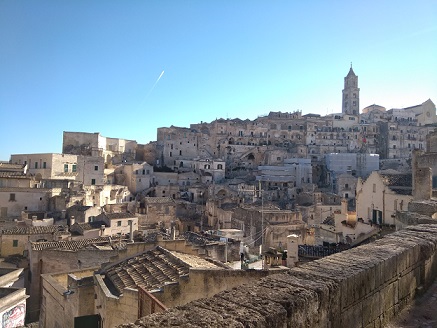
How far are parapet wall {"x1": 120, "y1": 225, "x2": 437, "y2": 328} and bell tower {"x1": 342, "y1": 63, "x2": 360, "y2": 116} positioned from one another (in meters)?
97.1

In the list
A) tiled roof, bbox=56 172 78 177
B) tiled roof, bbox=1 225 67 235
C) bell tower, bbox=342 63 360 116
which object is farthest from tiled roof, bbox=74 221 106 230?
bell tower, bbox=342 63 360 116

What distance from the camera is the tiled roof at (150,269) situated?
34.8 ft

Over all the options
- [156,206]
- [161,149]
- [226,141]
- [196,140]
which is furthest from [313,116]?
[156,206]

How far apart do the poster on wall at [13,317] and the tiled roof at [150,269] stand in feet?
18.9

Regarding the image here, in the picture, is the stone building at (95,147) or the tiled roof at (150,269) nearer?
the tiled roof at (150,269)

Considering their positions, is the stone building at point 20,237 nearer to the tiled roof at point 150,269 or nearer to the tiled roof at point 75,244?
the tiled roof at point 75,244

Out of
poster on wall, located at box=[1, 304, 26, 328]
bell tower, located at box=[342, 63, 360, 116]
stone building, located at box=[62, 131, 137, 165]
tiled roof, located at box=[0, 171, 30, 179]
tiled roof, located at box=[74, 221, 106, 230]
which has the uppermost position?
bell tower, located at box=[342, 63, 360, 116]

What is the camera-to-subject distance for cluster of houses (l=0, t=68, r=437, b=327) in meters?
11.9

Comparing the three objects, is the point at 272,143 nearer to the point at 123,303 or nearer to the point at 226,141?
the point at 226,141

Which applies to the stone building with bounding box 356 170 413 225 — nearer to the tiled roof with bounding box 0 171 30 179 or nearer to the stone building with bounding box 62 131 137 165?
the tiled roof with bounding box 0 171 30 179

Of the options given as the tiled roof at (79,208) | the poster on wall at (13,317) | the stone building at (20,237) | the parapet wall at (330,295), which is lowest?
the poster on wall at (13,317)

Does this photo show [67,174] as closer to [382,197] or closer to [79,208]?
[79,208]

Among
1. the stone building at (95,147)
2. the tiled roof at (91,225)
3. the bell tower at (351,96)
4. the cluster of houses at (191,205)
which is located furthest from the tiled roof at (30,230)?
the bell tower at (351,96)

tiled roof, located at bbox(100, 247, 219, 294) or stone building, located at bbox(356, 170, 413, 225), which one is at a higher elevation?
stone building, located at bbox(356, 170, 413, 225)
